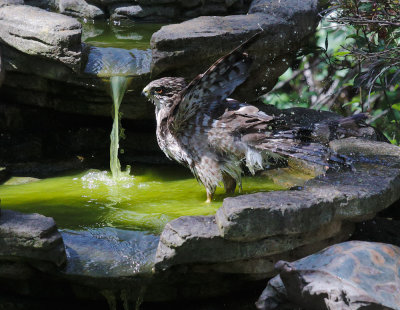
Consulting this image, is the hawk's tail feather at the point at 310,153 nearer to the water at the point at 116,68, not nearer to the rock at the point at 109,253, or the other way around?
the rock at the point at 109,253

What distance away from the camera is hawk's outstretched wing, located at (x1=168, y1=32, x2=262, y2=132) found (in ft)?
14.1

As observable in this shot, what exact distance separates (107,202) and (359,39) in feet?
11.0

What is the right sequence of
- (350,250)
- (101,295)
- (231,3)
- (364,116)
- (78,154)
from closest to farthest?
1. (350,250)
2. (101,295)
3. (364,116)
4. (78,154)
5. (231,3)

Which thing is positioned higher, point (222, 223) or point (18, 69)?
point (18, 69)

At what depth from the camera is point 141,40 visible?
6.30 meters

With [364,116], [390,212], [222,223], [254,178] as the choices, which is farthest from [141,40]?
[222,223]

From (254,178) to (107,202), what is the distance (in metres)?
1.34

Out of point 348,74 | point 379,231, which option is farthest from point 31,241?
point 348,74

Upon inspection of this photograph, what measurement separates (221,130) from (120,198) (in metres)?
1.03

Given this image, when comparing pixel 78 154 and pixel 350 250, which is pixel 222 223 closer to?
pixel 350 250

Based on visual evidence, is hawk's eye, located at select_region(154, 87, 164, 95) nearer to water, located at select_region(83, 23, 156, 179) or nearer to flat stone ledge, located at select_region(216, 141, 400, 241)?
water, located at select_region(83, 23, 156, 179)

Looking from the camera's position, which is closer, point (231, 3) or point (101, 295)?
point (101, 295)

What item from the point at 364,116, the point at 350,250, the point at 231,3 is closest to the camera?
the point at 350,250

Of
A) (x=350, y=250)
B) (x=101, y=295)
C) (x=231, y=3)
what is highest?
(x=231, y=3)
